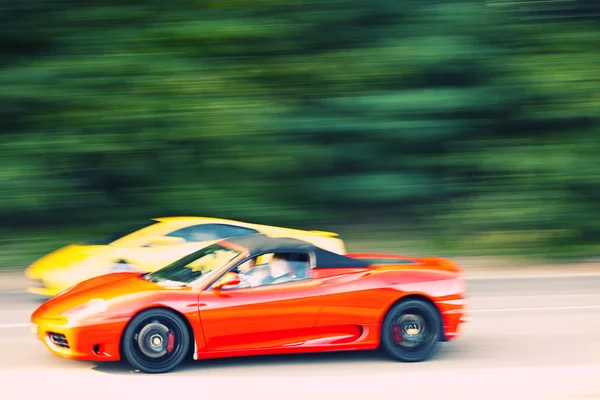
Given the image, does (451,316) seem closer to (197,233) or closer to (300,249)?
(300,249)

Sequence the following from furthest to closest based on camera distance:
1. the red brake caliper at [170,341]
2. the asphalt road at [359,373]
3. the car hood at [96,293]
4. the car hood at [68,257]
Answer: the car hood at [68,257] → the car hood at [96,293] → the red brake caliper at [170,341] → the asphalt road at [359,373]

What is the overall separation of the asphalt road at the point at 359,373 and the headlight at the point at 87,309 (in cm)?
47

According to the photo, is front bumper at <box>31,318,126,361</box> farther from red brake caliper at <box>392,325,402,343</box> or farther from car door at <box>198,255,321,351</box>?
red brake caliper at <box>392,325,402,343</box>

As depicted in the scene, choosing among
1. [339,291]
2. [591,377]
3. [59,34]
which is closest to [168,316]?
[339,291]

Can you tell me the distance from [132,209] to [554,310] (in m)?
7.67

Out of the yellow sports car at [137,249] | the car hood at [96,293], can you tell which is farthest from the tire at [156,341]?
the yellow sports car at [137,249]

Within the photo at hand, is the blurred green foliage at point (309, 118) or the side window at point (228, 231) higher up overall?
the blurred green foliage at point (309, 118)

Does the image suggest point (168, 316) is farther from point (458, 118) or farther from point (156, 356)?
point (458, 118)

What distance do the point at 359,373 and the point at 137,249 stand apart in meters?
4.41

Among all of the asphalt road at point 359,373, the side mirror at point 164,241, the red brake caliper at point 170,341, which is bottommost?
the asphalt road at point 359,373

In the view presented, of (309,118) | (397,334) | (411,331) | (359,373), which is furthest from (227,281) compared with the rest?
(309,118)

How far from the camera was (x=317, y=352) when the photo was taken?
300 inches

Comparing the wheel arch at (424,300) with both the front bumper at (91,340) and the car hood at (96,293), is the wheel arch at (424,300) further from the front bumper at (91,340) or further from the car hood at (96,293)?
the front bumper at (91,340)

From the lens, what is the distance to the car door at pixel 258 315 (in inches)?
270
